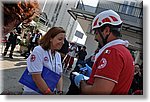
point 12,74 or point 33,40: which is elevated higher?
point 33,40

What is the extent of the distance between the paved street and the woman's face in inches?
8.7

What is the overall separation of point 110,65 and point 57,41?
45cm

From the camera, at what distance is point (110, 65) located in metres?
1.08

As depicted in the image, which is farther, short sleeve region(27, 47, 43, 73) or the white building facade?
the white building facade

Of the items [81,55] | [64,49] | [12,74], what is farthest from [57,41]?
[12,74]

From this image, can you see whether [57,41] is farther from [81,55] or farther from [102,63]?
[102,63]

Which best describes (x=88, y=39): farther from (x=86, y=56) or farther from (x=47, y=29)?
(x=47, y=29)

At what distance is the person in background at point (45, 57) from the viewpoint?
4.41 feet

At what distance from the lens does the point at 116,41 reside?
112 cm

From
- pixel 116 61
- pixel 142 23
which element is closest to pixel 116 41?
pixel 116 61

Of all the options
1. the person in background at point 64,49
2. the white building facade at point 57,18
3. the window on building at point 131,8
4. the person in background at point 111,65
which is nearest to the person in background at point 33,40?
the white building facade at point 57,18

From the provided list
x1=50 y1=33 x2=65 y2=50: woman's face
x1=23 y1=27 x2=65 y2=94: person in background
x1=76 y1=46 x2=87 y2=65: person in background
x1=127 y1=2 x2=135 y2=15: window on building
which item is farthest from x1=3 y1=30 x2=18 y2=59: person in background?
x1=127 y1=2 x2=135 y2=15: window on building

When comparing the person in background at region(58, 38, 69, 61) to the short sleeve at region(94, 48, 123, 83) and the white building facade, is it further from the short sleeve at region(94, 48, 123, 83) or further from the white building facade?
the short sleeve at region(94, 48, 123, 83)

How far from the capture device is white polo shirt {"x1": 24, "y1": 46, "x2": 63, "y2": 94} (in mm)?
1337
